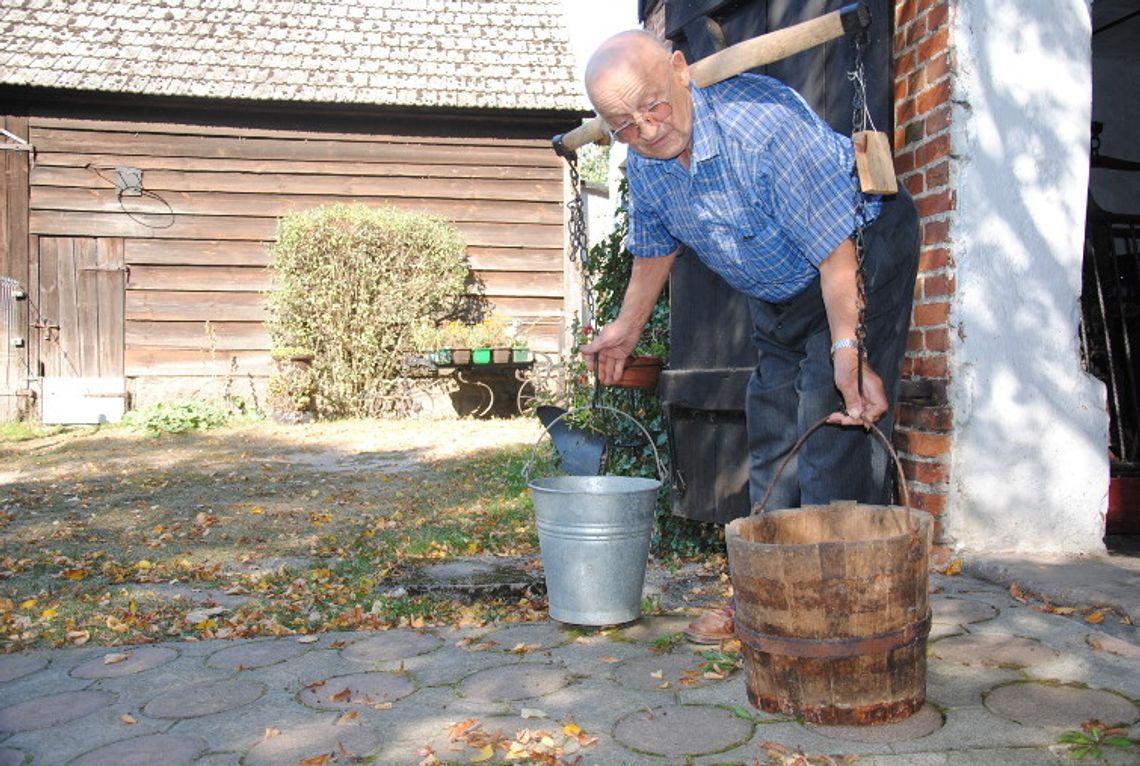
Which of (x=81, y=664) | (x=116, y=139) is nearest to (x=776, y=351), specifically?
(x=81, y=664)

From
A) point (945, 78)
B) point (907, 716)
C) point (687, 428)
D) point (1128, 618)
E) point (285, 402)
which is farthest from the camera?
point (285, 402)

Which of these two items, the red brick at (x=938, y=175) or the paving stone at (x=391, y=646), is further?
the red brick at (x=938, y=175)

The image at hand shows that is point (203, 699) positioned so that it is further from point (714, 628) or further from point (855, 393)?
point (855, 393)

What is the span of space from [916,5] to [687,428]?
175 centimetres

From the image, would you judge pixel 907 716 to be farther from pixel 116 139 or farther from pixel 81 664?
pixel 116 139

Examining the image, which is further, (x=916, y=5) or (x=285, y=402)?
(x=285, y=402)

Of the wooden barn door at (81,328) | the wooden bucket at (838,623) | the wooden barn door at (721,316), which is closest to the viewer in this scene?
the wooden bucket at (838,623)

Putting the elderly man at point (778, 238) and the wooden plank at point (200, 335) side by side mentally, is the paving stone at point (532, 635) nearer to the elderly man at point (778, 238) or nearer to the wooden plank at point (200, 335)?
the elderly man at point (778, 238)

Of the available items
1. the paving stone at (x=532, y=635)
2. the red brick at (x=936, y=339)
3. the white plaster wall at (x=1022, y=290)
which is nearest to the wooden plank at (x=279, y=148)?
the white plaster wall at (x=1022, y=290)

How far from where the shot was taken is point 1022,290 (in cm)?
327

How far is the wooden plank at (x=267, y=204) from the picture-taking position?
10.9m

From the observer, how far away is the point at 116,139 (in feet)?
36.3

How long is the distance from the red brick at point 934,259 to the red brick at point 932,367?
11.6 inches

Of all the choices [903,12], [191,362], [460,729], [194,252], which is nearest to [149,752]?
[460,729]
